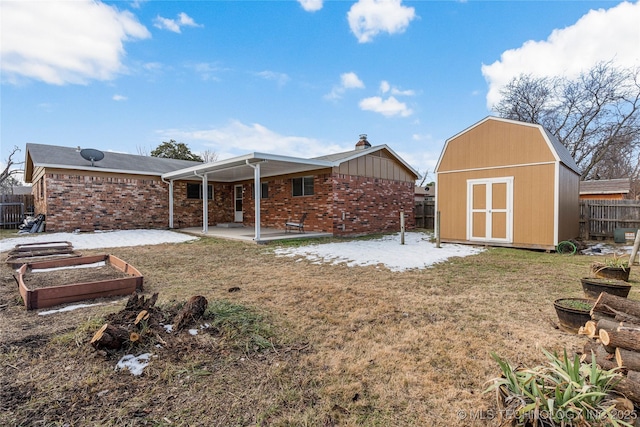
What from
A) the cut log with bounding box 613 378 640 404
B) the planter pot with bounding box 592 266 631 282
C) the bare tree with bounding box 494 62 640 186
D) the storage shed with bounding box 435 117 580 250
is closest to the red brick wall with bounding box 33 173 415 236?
the storage shed with bounding box 435 117 580 250

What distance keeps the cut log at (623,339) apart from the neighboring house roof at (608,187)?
20596mm

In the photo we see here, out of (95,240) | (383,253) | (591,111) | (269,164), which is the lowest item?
(383,253)

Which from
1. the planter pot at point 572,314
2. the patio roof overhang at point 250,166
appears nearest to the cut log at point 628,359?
the planter pot at point 572,314

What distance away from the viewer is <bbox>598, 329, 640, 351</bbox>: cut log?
2001 millimetres

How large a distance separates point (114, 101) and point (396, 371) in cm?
1908

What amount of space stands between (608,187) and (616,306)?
2034 centimetres

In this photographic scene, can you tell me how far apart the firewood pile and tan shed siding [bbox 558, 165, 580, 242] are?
703 centimetres

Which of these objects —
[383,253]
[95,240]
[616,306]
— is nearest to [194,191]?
[95,240]

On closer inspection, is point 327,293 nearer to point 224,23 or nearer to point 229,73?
point 224,23

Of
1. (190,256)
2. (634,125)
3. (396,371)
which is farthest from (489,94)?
(396,371)

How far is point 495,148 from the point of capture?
9180 millimetres

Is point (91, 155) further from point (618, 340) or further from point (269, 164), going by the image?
point (618, 340)

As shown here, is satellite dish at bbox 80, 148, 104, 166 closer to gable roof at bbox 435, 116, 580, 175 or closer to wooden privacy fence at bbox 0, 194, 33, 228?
wooden privacy fence at bbox 0, 194, 33, 228

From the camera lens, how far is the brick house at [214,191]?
11.9 metres
